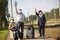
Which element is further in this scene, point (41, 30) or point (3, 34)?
point (41, 30)

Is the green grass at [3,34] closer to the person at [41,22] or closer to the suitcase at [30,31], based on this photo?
the suitcase at [30,31]

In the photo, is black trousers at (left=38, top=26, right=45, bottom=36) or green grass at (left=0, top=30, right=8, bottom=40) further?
black trousers at (left=38, top=26, right=45, bottom=36)

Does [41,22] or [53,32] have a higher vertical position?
[41,22]

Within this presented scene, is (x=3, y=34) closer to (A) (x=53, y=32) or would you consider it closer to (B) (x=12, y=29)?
(B) (x=12, y=29)

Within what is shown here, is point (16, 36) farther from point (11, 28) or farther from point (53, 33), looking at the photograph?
point (53, 33)

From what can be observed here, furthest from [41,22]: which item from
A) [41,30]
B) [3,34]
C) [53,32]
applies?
[3,34]

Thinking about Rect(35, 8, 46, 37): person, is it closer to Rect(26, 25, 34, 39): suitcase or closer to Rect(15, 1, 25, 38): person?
Rect(26, 25, 34, 39): suitcase

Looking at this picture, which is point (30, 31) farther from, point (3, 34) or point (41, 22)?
point (3, 34)

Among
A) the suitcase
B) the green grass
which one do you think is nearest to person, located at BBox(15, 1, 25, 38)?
the suitcase

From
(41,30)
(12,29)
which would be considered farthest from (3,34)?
(41,30)

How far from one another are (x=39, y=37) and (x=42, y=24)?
21cm

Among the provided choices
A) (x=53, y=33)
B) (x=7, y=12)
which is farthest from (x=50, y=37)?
(x=7, y=12)

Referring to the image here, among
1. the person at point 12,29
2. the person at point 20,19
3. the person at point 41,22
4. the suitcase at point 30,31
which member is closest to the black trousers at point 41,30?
the person at point 41,22

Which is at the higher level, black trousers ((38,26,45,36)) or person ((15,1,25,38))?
person ((15,1,25,38))
